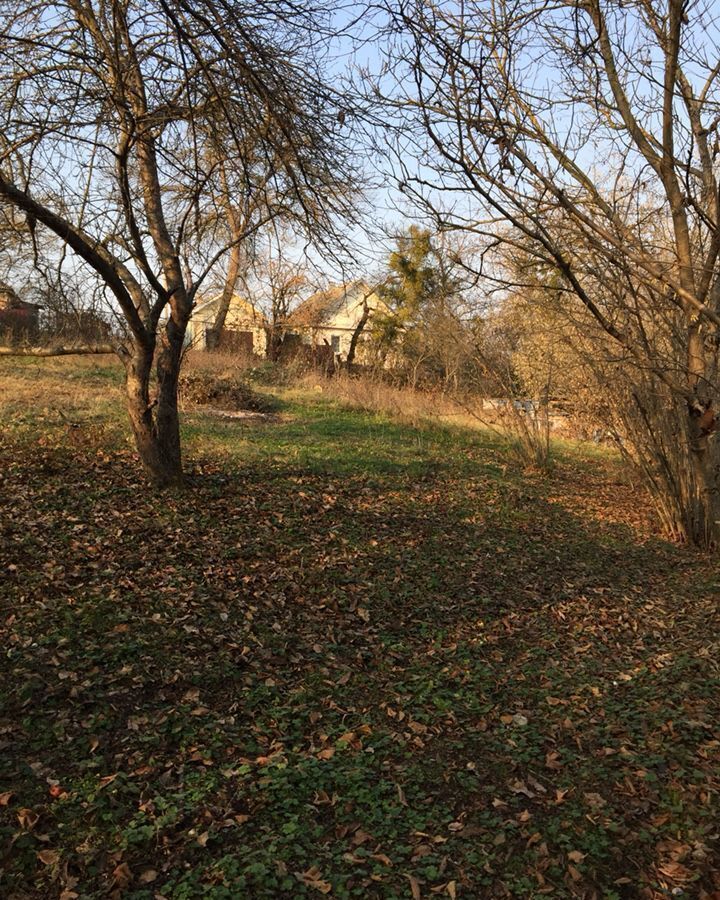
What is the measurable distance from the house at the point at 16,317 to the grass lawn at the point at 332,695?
167 centimetres

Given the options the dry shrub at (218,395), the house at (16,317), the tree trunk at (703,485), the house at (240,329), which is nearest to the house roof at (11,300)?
the house at (16,317)

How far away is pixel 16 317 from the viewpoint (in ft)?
43.6

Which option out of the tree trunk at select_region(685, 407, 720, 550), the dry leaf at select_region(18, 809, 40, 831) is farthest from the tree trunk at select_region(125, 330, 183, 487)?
the tree trunk at select_region(685, 407, 720, 550)

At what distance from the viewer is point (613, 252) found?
6289 millimetres

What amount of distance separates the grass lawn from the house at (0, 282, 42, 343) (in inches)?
65.9

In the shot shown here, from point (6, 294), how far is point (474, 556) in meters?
5.31

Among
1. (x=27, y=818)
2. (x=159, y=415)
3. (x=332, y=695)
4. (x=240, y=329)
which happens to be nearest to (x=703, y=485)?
(x=332, y=695)

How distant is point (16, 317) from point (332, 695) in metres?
11.7

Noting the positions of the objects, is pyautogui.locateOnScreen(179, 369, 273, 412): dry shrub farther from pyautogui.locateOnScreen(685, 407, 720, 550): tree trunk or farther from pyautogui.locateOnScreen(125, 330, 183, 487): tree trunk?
pyautogui.locateOnScreen(685, 407, 720, 550): tree trunk

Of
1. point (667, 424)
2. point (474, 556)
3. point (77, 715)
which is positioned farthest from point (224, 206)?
point (667, 424)

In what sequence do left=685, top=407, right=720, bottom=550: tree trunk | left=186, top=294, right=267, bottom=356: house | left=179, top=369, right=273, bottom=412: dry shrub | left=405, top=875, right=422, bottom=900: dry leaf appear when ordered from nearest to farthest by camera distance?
1. left=405, top=875, right=422, bottom=900: dry leaf
2. left=685, top=407, right=720, bottom=550: tree trunk
3. left=179, top=369, right=273, bottom=412: dry shrub
4. left=186, top=294, right=267, bottom=356: house

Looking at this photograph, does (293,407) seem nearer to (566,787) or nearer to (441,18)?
(441,18)

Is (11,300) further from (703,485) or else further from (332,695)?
(703,485)

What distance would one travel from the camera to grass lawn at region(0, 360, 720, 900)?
3012 mm
